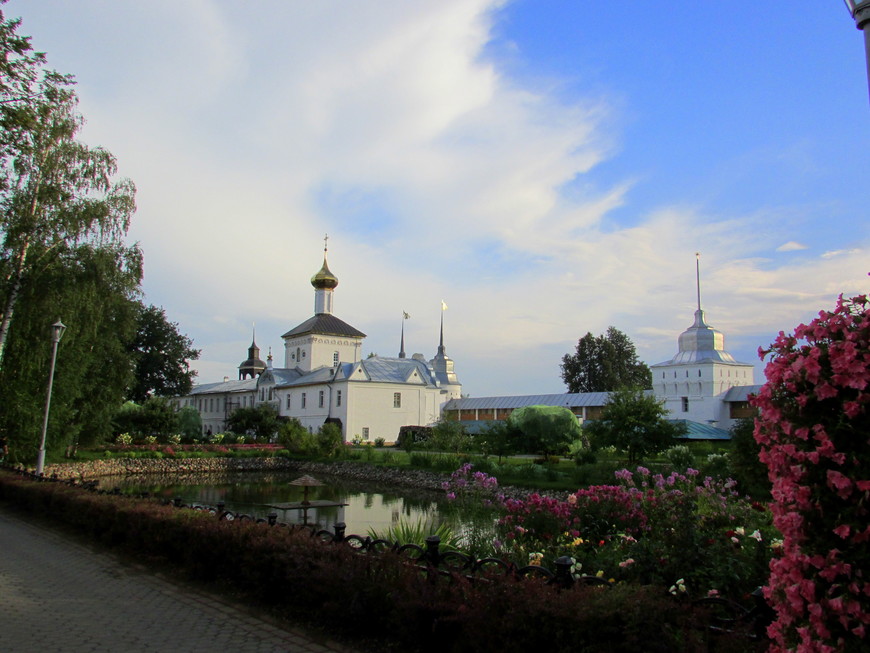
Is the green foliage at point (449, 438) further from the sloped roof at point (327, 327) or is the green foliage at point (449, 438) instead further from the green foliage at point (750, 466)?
the sloped roof at point (327, 327)

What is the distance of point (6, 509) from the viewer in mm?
14172

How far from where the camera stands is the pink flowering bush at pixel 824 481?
2.89m

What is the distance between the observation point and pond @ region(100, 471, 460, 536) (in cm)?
1966

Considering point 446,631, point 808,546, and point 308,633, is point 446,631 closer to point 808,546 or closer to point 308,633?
point 308,633

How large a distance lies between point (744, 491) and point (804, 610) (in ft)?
57.1

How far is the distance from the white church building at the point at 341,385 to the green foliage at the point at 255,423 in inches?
164

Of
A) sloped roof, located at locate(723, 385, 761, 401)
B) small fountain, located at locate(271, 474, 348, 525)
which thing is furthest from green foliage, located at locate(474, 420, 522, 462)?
sloped roof, located at locate(723, 385, 761, 401)

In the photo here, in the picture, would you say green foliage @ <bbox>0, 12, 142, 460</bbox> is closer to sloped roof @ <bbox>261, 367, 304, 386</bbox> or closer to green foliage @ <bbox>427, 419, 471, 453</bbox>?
green foliage @ <bbox>427, 419, 471, 453</bbox>

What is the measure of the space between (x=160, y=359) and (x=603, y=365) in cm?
4251

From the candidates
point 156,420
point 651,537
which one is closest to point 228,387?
point 156,420

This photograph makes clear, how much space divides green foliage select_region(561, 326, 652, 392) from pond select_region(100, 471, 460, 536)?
4105 cm

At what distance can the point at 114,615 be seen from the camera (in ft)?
22.3

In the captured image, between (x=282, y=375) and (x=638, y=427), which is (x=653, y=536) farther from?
(x=282, y=375)

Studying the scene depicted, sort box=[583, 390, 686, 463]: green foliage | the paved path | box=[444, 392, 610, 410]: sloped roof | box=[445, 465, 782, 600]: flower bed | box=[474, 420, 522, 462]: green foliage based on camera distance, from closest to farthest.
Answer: box=[445, 465, 782, 600]: flower bed
the paved path
box=[583, 390, 686, 463]: green foliage
box=[474, 420, 522, 462]: green foliage
box=[444, 392, 610, 410]: sloped roof
